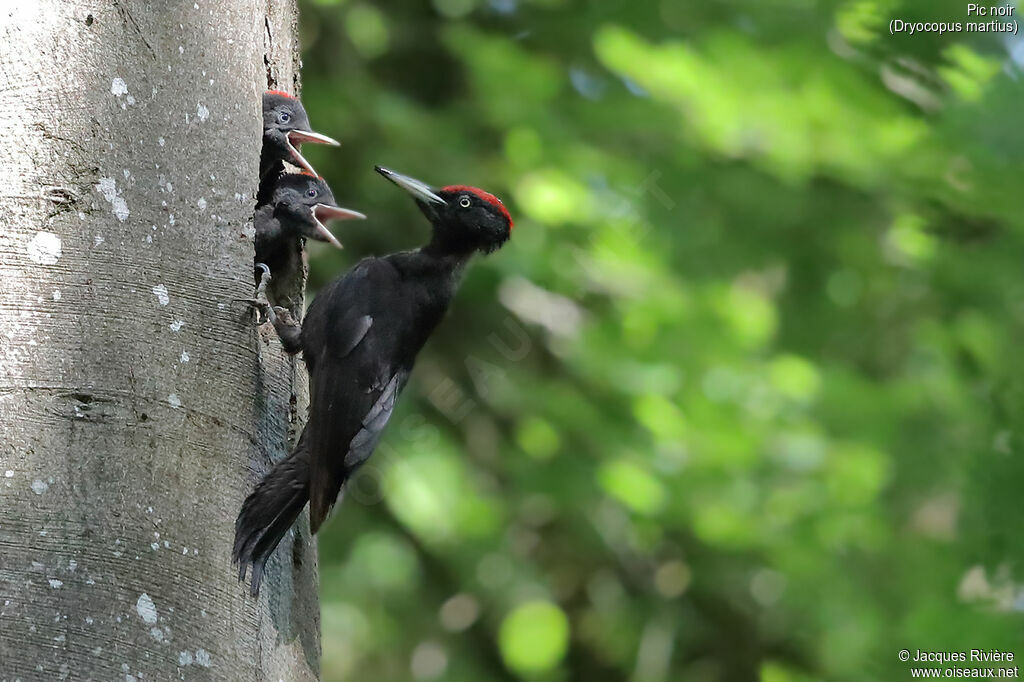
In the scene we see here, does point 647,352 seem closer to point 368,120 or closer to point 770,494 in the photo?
point 770,494

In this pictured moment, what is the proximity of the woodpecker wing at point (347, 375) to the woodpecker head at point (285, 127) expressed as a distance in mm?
498

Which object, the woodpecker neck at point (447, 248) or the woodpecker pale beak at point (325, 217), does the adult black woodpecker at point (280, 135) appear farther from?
the woodpecker neck at point (447, 248)

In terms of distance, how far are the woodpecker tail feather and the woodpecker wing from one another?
5cm

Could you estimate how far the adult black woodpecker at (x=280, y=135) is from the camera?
3.79 meters

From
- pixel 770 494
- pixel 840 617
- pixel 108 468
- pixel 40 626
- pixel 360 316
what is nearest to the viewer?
pixel 40 626

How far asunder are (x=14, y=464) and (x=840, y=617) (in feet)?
15.6

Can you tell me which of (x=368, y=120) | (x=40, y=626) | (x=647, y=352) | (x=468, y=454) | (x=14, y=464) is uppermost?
(x=14, y=464)

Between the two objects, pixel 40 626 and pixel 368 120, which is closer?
pixel 40 626

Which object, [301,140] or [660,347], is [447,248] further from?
[660,347]

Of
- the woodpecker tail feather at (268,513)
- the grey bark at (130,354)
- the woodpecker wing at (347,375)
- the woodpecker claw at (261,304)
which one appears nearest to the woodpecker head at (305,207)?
the woodpecker wing at (347,375)

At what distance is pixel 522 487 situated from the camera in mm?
6035

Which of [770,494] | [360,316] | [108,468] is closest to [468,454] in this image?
[770,494]

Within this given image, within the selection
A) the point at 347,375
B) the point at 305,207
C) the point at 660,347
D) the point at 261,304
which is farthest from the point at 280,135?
the point at 660,347

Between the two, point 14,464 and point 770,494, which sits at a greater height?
point 14,464
